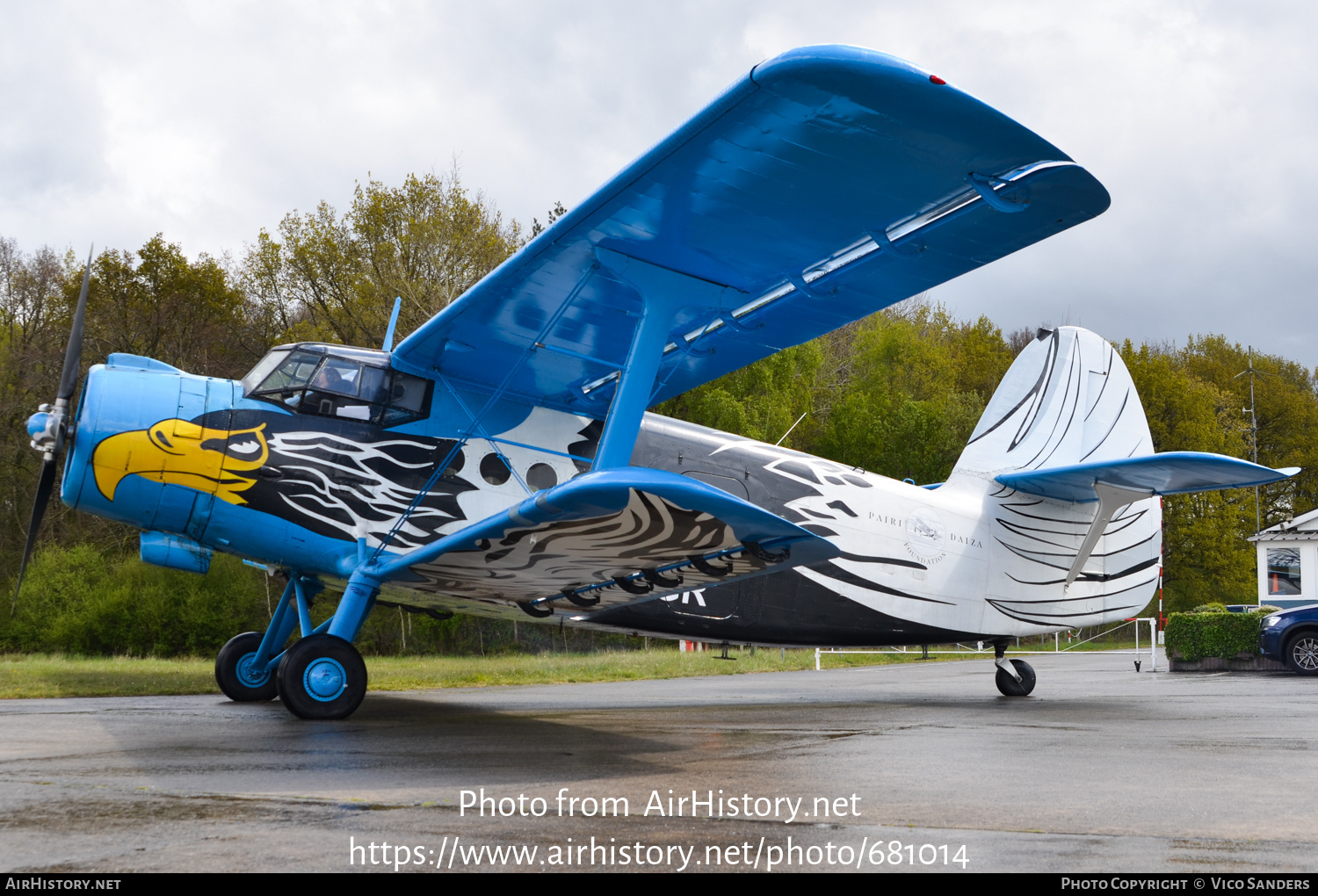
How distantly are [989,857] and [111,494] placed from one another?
281 inches

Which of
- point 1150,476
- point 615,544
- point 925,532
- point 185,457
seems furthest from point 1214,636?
point 185,457

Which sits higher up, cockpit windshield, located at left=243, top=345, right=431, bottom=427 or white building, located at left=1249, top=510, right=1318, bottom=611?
cockpit windshield, located at left=243, top=345, right=431, bottom=427

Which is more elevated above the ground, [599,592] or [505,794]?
[599,592]

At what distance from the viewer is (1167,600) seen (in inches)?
1708

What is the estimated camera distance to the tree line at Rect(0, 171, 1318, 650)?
27531mm

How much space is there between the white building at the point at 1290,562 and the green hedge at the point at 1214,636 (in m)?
10.7

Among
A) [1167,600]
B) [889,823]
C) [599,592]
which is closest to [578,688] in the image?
[599,592]

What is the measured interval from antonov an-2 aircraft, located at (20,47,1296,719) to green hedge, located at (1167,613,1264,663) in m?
6.85

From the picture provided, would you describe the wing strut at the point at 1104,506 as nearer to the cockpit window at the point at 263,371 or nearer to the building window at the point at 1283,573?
the cockpit window at the point at 263,371

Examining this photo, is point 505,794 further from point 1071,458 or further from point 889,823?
point 1071,458

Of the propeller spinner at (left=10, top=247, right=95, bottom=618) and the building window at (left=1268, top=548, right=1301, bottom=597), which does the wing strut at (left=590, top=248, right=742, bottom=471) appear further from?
the building window at (left=1268, top=548, right=1301, bottom=597)

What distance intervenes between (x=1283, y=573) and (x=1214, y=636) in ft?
38.2

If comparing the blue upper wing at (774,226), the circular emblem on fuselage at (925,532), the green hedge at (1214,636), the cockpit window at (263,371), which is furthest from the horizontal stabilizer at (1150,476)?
the cockpit window at (263,371)

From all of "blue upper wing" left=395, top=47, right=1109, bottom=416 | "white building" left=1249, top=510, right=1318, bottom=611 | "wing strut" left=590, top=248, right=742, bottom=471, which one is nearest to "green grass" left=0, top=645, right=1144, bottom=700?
"blue upper wing" left=395, top=47, right=1109, bottom=416
